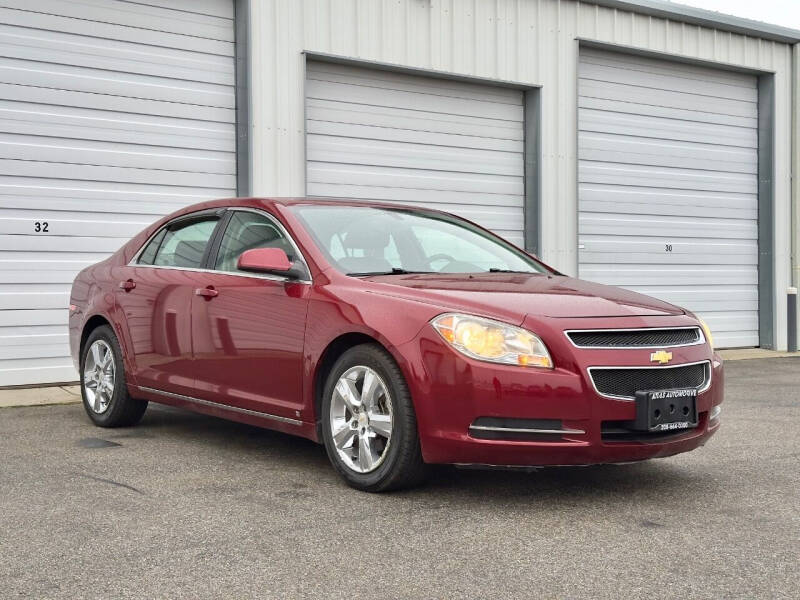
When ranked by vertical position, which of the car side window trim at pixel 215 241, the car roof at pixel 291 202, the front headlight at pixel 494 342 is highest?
the car roof at pixel 291 202

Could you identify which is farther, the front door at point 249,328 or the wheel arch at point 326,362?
the front door at point 249,328

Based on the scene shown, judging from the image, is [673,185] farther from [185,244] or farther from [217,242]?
[217,242]

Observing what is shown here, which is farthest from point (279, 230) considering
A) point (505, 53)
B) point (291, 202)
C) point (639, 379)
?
point (505, 53)

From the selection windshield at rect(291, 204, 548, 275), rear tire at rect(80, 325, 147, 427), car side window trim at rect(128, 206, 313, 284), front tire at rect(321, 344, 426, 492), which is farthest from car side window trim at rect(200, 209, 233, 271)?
front tire at rect(321, 344, 426, 492)

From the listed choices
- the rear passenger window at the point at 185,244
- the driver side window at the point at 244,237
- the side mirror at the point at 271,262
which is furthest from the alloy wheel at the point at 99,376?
the side mirror at the point at 271,262

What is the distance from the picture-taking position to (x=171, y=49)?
1026cm

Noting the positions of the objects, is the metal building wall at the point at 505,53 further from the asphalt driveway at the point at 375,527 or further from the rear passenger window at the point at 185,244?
the asphalt driveway at the point at 375,527

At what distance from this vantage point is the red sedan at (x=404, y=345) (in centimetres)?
424

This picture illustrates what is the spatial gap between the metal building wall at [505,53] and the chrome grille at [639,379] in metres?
6.74

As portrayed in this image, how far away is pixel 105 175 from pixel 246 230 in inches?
183

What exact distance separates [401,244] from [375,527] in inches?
75.3

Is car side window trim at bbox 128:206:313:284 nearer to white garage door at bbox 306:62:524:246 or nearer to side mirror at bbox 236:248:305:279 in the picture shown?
side mirror at bbox 236:248:305:279

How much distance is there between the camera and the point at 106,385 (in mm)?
6633

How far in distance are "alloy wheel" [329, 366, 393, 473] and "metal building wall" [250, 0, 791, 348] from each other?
613cm
